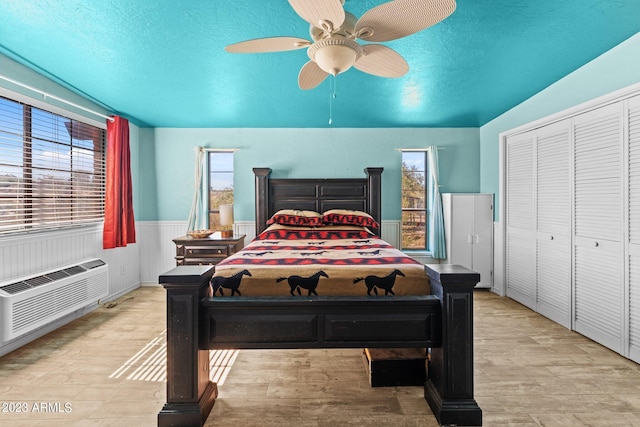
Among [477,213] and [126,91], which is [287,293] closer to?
[126,91]

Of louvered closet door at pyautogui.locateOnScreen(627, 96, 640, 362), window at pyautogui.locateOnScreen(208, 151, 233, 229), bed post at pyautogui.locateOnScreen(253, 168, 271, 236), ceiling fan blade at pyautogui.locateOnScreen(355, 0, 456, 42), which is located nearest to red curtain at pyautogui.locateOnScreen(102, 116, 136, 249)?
window at pyautogui.locateOnScreen(208, 151, 233, 229)

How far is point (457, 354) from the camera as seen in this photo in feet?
5.74

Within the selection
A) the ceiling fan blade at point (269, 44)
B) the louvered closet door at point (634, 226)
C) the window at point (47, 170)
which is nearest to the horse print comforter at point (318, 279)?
the ceiling fan blade at point (269, 44)

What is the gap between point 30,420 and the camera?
5.89 ft

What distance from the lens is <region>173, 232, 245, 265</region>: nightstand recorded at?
13.0ft

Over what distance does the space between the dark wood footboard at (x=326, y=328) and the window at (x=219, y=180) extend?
3.14 meters

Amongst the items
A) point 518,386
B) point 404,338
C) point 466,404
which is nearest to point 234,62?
point 404,338

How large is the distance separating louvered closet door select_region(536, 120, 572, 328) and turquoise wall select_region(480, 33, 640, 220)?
0.25m

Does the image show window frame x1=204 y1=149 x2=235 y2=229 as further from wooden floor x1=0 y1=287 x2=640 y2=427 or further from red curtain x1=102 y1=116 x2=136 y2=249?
wooden floor x1=0 y1=287 x2=640 y2=427

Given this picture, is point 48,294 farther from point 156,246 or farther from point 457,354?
point 457,354

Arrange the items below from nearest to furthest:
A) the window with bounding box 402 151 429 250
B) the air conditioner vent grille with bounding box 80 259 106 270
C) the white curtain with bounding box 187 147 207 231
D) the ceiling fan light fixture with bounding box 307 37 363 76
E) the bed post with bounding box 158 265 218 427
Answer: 1. the ceiling fan light fixture with bounding box 307 37 363 76
2. the bed post with bounding box 158 265 218 427
3. the air conditioner vent grille with bounding box 80 259 106 270
4. the white curtain with bounding box 187 147 207 231
5. the window with bounding box 402 151 429 250

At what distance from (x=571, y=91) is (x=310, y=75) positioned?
264 cm

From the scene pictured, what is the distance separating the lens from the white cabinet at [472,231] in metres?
4.41

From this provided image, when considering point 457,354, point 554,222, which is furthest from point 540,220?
point 457,354
